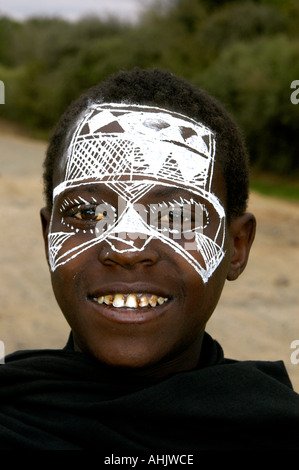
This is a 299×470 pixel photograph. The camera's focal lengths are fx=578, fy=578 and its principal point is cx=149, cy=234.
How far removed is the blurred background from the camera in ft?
16.5

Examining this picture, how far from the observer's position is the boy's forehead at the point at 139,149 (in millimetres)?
1810

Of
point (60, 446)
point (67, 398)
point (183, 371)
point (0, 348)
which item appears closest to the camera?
point (60, 446)

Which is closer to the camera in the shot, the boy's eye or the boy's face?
the boy's face

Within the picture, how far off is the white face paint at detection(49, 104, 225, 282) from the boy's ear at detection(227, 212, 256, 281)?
113 millimetres

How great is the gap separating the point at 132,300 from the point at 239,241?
0.55 metres

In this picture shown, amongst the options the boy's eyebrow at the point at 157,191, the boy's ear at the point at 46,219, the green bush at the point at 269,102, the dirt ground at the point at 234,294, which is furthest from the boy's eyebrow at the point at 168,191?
the green bush at the point at 269,102

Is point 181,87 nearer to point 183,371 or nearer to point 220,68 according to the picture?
point 183,371

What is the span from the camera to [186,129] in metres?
1.90

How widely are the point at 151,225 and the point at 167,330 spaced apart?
12.6 inches

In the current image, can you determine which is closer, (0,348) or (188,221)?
(188,221)

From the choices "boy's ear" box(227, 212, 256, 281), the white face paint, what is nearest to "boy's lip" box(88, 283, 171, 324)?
the white face paint

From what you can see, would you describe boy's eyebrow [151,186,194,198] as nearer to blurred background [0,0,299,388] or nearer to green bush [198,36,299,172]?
blurred background [0,0,299,388]

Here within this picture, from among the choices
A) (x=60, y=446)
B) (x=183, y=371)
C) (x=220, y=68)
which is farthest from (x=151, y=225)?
(x=220, y=68)

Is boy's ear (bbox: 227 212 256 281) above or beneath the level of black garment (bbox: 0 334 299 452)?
above
